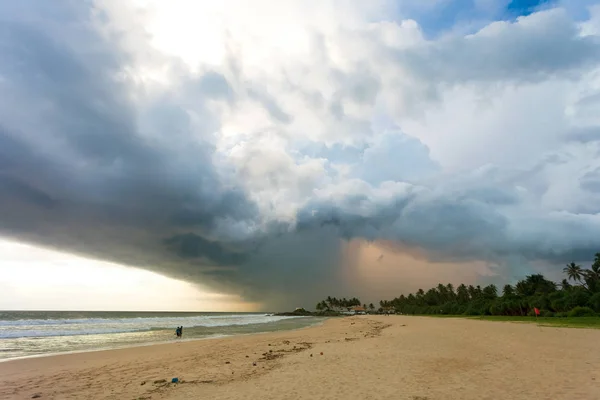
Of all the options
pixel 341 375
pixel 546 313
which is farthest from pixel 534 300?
pixel 341 375

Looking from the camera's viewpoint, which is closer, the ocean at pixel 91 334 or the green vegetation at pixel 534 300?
the ocean at pixel 91 334

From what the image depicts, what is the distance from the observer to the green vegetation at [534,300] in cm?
5381

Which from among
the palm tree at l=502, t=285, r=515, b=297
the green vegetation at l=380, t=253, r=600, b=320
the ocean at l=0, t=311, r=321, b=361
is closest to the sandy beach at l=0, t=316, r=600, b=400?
the ocean at l=0, t=311, r=321, b=361

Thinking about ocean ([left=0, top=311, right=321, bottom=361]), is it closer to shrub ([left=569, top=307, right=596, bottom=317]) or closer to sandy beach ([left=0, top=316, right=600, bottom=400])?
sandy beach ([left=0, top=316, right=600, bottom=400])

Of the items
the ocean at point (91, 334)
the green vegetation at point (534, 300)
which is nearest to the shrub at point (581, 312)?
the green vegetation at point (534, 300)

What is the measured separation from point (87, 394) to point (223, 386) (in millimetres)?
4774

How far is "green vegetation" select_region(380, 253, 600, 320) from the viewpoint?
53.8 meters

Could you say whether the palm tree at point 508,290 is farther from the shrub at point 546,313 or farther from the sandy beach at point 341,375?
the sandy beach at point 341,375

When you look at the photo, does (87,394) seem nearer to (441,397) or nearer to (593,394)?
(441,397)

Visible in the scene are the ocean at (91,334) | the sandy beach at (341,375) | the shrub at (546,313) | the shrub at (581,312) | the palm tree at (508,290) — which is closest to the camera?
the sandy beach at (341,375)

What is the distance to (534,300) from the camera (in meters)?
70.5

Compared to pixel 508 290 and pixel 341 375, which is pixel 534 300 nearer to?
pixel 508 290

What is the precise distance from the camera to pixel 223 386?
12375 millimetres

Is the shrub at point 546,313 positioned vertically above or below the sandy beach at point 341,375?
below
